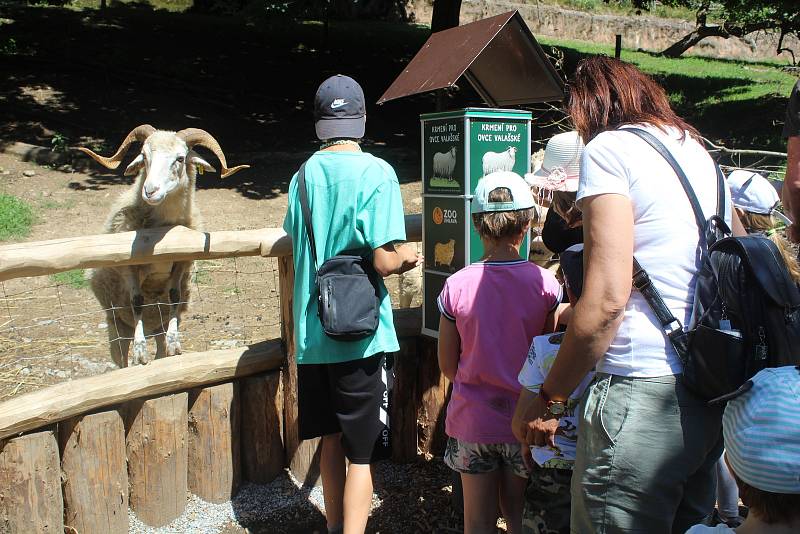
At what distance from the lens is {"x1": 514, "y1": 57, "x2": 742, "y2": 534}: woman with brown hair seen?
74.5 inches

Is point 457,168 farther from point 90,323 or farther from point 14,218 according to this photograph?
point 14,218

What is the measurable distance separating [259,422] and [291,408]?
0.63 feet

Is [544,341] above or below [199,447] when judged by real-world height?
above

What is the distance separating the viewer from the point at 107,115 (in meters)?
14.7

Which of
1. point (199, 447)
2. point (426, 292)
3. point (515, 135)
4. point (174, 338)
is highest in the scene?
point (515, 135)

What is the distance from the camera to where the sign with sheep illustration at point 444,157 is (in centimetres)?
345

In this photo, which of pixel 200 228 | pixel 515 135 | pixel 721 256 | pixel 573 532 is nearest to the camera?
pixel 721 256

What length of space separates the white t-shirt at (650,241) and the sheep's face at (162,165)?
10.9ft

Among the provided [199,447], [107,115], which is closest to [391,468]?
[199,447]

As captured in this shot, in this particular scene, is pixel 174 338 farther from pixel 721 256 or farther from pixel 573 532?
pixel 721 256

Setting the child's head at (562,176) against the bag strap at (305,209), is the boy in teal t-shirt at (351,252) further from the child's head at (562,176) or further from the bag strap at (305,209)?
the child's head at (562,176)

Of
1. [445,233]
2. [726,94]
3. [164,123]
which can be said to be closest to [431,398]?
[445,233]

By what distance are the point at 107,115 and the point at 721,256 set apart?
14.9 meters

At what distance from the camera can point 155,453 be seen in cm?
357
